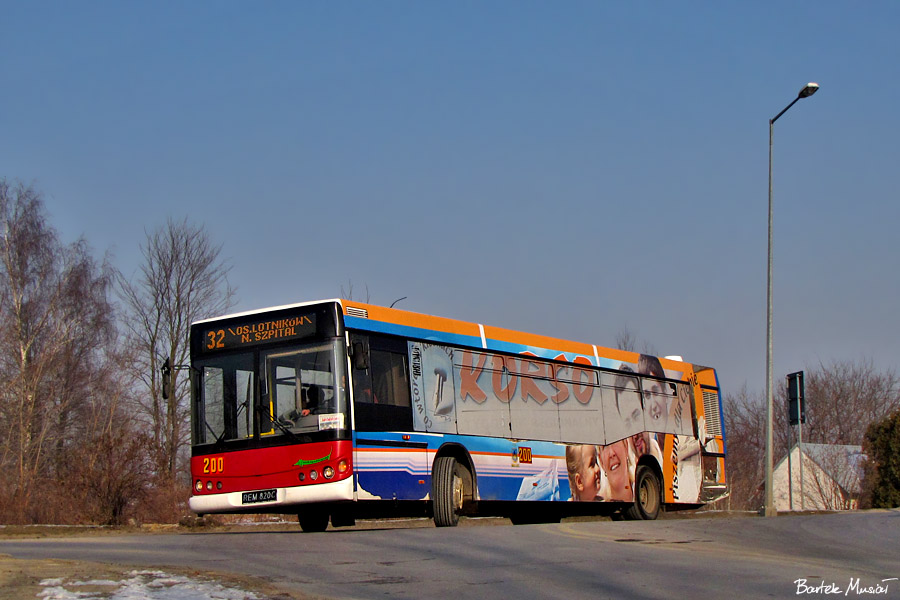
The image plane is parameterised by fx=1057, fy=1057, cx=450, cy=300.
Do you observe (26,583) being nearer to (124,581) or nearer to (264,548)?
(124,581)

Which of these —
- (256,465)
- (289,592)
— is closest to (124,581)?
(289,592)

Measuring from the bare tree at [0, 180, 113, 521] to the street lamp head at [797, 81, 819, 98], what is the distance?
2699 centimetres

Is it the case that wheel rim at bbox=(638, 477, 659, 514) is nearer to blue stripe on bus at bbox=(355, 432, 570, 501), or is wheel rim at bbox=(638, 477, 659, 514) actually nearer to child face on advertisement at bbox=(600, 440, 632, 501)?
child face on advertisement at bbox=(600, 440, 632, 501)

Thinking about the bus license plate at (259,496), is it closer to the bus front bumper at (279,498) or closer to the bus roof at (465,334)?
the bus front bumper at (279,498)

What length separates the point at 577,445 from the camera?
741 inches

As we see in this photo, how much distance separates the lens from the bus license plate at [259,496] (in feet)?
46.7

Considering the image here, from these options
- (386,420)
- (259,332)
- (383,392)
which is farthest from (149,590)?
(259,332)

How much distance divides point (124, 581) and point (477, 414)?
9.20 metres

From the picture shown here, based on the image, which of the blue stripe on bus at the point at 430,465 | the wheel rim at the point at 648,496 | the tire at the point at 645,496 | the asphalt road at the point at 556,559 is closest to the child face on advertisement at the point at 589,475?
the blue stripe on bus at the point at 430,465

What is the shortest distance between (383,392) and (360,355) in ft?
2.86

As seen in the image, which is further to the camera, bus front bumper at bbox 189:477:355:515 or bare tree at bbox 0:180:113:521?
bare tree at bbox 0:180:113:521

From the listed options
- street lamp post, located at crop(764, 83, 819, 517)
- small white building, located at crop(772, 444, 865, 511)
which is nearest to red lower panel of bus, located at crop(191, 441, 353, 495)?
street lamp post, located at crop(764, 83, 819, 517)

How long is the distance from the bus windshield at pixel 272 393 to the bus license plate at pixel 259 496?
0.76 meters

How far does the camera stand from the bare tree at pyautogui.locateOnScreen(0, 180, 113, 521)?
38656mm
